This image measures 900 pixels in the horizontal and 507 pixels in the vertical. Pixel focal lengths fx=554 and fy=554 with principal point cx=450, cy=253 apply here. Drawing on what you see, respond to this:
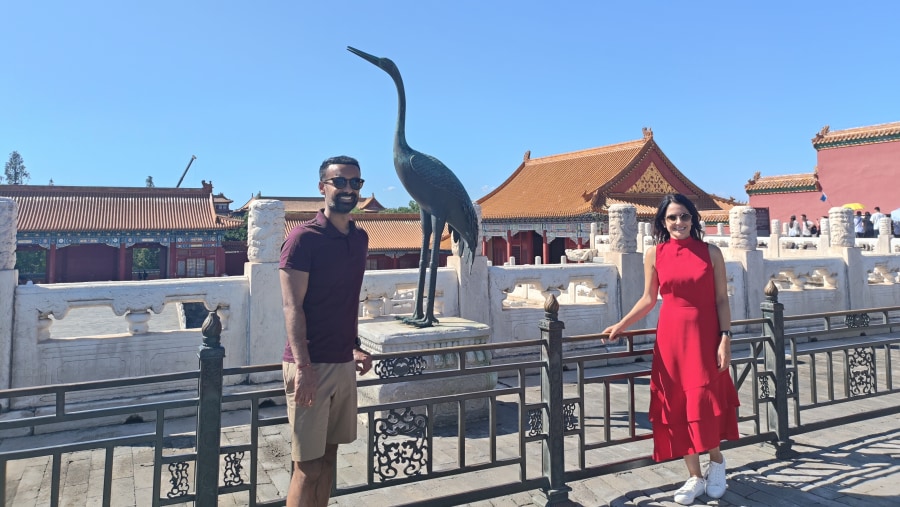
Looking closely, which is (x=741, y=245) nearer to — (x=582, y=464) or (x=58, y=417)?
(x=582, y=464)

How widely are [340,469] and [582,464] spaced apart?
148cm

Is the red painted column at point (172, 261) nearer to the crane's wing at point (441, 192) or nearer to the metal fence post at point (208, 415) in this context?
the crane's wing at point (441, 192)

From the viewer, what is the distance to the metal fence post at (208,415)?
2285mm

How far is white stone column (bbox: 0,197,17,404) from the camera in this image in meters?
4.19

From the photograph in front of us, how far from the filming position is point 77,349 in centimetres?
441

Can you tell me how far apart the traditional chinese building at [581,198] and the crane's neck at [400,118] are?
12.3 m

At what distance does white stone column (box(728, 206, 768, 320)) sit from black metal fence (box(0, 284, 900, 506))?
2295mm

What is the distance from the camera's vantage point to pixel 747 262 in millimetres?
7430

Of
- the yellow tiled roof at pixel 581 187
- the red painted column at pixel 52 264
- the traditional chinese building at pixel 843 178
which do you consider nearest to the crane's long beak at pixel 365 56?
the yellow tiled roof at pixel 581 187

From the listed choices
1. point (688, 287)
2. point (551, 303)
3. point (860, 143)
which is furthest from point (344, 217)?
point (860, 143)

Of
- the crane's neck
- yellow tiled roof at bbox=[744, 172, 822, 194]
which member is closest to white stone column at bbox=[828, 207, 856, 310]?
the crane's neck

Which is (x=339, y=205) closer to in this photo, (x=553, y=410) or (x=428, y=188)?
(x=553, y=410)

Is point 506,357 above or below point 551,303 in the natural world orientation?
below

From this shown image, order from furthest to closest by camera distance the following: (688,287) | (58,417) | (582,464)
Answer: (582,464) → (688,287) → (58,417)
